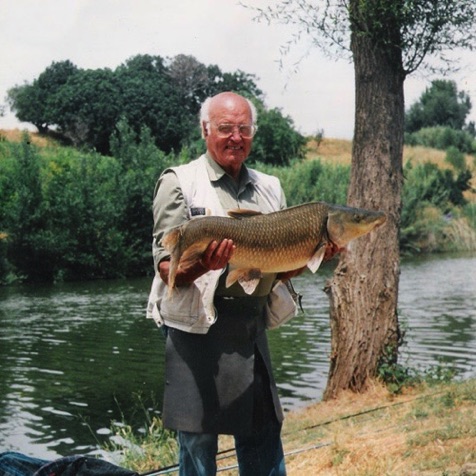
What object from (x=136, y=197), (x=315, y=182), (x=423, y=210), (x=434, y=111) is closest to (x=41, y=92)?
(x=315, y=182)

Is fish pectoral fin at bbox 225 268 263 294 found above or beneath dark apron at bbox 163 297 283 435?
above

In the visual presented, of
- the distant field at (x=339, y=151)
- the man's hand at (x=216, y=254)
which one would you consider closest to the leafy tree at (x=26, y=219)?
the distant field at (x=339, y=151)

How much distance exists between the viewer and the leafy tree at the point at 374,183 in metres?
9.39

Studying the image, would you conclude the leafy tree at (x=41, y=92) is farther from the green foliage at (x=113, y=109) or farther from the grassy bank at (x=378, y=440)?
the grassy bank at (x=378, y=440)

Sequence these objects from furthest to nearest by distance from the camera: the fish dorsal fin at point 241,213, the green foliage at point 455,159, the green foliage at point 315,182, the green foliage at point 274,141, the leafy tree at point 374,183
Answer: the green foliage at point 274,141, the green foliage at point 455,159, the green foliage at point 315,182, the leafy tree at point 374,183, the fish dorsal fin at point 241,213

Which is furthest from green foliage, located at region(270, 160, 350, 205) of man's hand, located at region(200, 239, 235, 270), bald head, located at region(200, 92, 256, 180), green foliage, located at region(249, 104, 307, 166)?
man's hand, located at region(200, 239, 235, 270)

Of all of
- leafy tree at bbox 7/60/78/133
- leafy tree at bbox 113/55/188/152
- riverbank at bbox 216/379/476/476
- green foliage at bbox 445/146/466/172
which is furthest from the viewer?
leafy tree at bbox 7/60/78/133

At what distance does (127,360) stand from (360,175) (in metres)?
7.05

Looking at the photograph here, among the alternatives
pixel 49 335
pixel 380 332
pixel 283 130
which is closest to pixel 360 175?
pixel 380 332

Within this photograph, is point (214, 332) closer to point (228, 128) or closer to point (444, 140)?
point (228, 128)

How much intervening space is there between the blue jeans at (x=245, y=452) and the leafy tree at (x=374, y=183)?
5.50 m

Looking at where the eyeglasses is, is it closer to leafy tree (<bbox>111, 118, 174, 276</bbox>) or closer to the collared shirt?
the collared shirt

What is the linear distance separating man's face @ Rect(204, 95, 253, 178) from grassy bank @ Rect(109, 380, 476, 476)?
84.5 inches

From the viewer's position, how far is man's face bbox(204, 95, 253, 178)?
12.8ft
